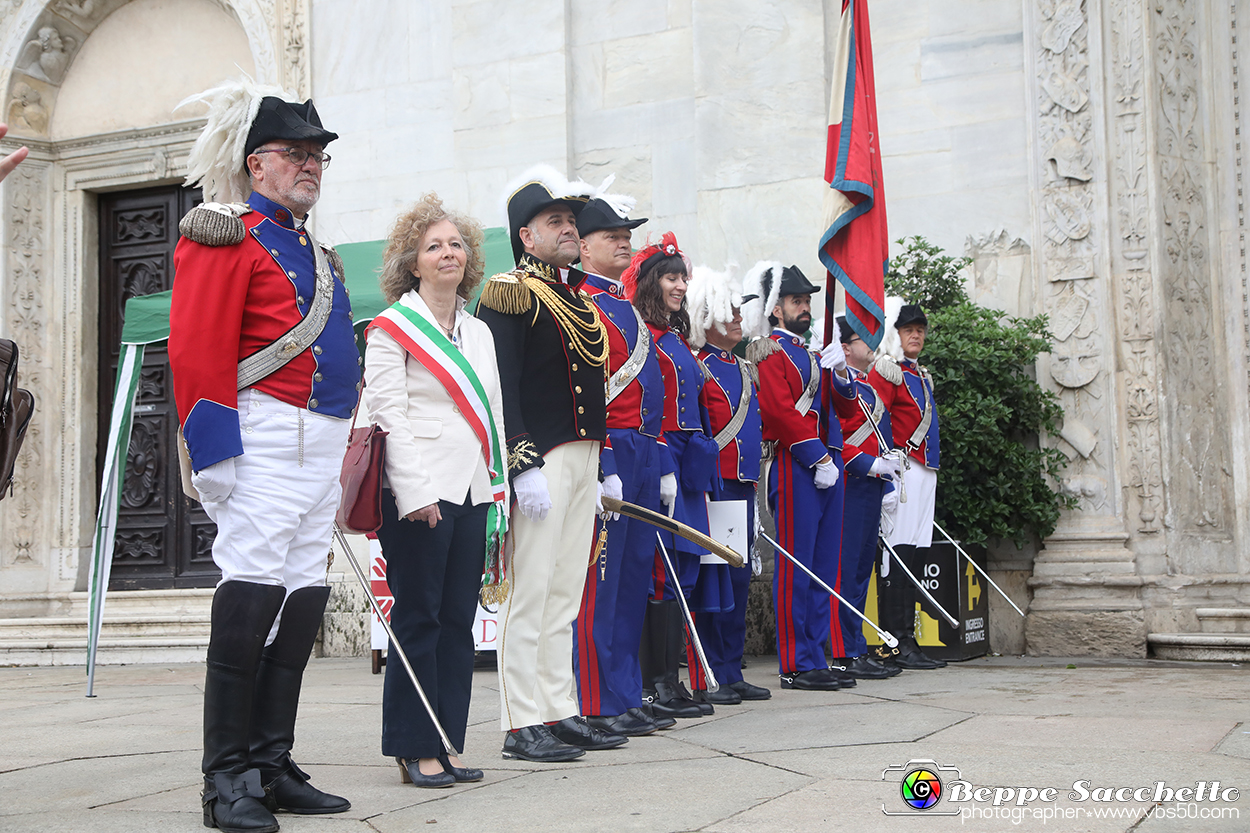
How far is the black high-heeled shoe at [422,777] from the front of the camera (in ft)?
13.2

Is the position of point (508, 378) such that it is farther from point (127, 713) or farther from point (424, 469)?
point (127, 713)

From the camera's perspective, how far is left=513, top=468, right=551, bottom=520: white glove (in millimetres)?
4461

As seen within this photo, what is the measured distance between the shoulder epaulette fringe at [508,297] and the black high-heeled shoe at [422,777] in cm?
168

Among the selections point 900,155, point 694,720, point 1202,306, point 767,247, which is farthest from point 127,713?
point 1202,306

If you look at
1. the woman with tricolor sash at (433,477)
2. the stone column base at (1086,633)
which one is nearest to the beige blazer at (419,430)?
the woman with tricolor sash at (433,477)

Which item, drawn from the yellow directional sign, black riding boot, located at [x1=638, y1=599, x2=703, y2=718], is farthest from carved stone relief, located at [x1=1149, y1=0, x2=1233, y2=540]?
black riding boot, located at [x1=638, y1=599, x2=703, y2=718]

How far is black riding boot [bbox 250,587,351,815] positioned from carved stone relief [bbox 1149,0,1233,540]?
6.56m

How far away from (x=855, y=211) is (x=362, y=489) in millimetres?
3929

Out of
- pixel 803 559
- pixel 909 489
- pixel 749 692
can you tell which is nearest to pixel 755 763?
pixel 749 692

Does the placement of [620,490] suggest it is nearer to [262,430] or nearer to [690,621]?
[690,621]

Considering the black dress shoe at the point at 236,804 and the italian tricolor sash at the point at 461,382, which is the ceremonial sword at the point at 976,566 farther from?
the black dress shoe at the point at 236,804

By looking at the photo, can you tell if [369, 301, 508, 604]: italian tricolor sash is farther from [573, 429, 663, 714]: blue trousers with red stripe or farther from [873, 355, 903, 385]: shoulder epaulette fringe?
[873, 355, 903, 385]: shoulder epaulette fringe

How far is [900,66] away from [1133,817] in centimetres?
717

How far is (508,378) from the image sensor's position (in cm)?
467
